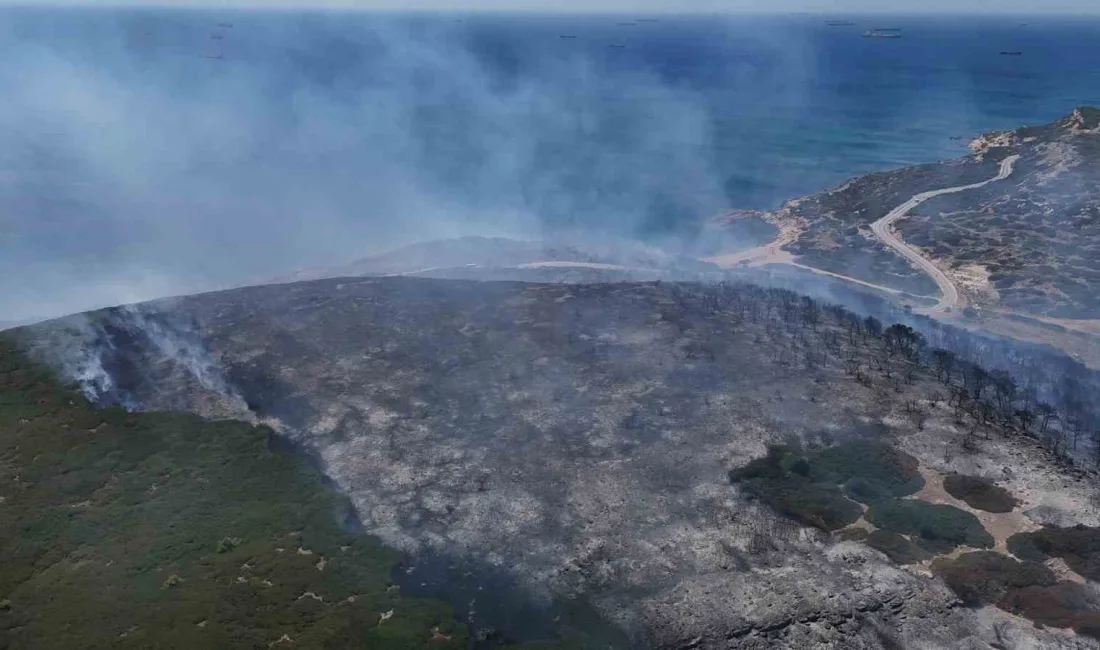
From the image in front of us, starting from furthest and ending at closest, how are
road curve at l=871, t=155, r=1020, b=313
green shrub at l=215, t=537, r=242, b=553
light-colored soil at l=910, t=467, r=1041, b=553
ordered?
1. road curve at l=871, t=155, r=1020, b=313
2. light-colored soil at l=910, t=467, r=1041, b=553
3. green shrub at l=215, t=537, r=242, b=553

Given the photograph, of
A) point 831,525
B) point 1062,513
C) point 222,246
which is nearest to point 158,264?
point 222,246

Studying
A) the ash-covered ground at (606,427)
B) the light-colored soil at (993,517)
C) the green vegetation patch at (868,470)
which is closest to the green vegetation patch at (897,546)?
the ash-covered ground at (606,427)

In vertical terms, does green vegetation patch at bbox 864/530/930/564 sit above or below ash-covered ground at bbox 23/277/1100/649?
below

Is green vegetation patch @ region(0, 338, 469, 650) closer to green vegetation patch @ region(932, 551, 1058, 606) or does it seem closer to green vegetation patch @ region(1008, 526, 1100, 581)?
green vegetation patch @ region(932, 551, 1058, 606)

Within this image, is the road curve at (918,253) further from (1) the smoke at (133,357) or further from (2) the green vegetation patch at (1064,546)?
(1) the smoke at (133,357)

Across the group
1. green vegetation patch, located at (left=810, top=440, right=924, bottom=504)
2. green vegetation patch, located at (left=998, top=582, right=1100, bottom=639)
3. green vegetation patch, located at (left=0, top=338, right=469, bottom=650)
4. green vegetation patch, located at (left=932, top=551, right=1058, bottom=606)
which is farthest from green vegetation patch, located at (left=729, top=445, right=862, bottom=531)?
green vegetation patch, located at (left=0, top=338, right=469, bottom=650)

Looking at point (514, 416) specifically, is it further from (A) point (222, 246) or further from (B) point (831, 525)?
(A) point (222, 246)
